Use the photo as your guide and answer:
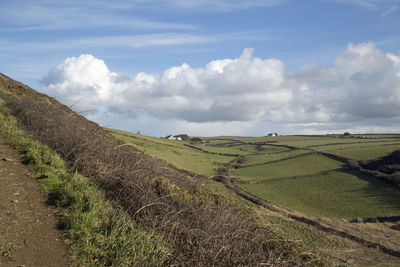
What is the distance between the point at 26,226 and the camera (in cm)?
546

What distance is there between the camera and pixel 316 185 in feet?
199

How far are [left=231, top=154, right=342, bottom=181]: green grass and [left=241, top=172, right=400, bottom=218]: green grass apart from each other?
5416 mm

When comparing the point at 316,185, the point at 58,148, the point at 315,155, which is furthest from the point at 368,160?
the point at 58,148

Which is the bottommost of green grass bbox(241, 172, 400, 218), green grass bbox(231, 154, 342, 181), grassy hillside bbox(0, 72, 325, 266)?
green grass bbox(241, 172, 400, 218)

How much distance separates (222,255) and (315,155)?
8573cm

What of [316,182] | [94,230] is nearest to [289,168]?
[316,182]

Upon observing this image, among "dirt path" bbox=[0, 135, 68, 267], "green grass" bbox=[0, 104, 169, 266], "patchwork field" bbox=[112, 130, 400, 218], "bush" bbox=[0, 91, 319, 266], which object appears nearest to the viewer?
"dirt path" bbox=[0, 135, 68, 267]

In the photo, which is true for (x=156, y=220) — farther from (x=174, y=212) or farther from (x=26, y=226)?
(x=26, y=226)

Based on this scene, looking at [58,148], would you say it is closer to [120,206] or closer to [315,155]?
[120,206]

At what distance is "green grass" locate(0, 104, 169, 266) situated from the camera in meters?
4.99

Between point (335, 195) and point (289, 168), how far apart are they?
72.9 ft

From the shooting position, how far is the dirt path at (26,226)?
4.70 meters

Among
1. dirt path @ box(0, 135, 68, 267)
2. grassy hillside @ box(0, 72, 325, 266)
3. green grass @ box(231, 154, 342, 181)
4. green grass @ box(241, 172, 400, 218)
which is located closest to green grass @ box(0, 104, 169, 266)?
grassy hillside @ box(0, 72, 325, 266)

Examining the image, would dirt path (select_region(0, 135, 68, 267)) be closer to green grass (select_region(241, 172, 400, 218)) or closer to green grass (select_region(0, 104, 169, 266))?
green grass (select_region(0, 104, 169, 266))
